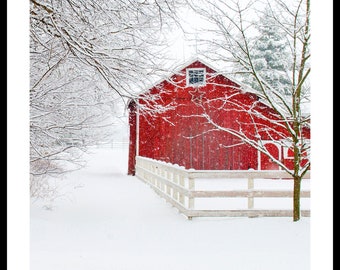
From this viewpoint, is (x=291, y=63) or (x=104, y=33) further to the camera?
(x=291, y=63)

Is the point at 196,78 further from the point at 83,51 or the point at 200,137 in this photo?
the point at 83,51

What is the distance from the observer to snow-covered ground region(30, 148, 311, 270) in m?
4.16

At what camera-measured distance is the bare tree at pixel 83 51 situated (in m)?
3.80

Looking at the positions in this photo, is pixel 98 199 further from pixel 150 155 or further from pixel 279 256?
pixel 150 155

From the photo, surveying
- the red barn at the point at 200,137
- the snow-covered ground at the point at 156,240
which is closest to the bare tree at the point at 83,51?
the snow-covered ground at the point at 156,240

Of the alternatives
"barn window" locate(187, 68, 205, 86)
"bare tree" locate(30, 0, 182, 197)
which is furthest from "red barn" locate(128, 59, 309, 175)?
"bare tree" locate(30, 0, 182, 197)

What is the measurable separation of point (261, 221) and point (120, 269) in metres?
3.10

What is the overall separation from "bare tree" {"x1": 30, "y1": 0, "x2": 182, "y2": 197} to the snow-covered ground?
1.17 meters

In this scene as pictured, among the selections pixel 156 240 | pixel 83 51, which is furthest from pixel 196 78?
pixel 83 51
